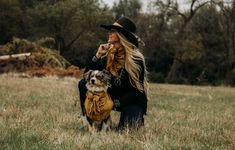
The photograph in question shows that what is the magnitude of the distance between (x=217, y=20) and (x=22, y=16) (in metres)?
18.8

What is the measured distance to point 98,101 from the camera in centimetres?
761

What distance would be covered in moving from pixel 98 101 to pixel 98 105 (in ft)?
0.20

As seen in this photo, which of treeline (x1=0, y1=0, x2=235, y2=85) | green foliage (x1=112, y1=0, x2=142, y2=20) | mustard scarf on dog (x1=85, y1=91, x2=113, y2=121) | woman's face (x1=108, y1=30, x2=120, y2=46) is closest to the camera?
mustard scarf on dog (x1=85, y1=91, x2=113, y2=121)

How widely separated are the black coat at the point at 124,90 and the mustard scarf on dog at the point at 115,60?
0.28 ft

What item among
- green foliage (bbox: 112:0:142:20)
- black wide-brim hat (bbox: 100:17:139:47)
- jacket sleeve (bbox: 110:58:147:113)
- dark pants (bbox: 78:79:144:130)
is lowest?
dark pants (bbox: 78:79:144:130)

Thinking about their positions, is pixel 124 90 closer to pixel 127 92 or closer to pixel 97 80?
pixel 127 92

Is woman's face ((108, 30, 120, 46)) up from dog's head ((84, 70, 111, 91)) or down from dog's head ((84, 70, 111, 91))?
up

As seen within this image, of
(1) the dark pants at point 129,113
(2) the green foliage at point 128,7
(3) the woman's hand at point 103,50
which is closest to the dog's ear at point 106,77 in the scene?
(3) the woman's hand at point 103,50

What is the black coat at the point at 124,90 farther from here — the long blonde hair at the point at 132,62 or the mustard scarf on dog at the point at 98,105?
the mustard scarf on dog at the point at 98,105

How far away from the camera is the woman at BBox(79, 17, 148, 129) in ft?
26.2

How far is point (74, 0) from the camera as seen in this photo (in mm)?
51031

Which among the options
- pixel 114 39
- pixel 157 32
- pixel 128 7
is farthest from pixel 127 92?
pixel 128 7

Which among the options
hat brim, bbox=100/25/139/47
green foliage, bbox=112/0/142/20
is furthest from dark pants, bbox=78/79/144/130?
green foliage, bbox=112/0/142/20

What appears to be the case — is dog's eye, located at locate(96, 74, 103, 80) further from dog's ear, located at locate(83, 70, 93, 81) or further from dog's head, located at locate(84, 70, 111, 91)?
dog's ear, located at locate(83, 70, 93, 81)
